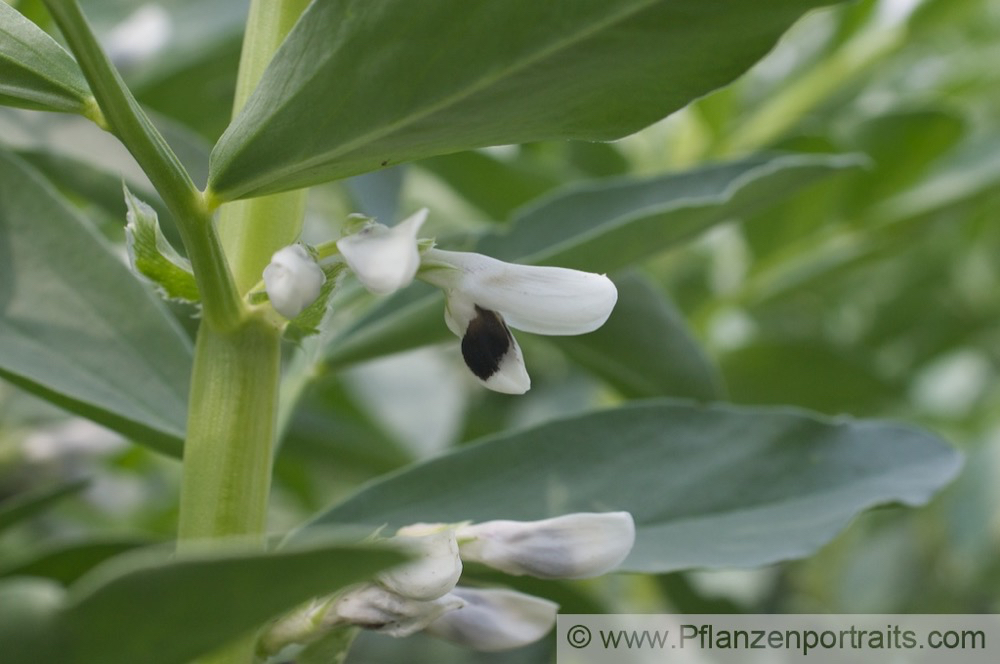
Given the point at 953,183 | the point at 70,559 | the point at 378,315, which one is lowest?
the point at 70,559

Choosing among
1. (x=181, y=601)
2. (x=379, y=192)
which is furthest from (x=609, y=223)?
(x=181, y=601)

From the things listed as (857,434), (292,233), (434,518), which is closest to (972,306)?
(857,434)

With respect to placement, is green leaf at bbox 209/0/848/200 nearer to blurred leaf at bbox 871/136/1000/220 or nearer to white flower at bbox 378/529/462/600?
white flower at bbox 378/529/462/600

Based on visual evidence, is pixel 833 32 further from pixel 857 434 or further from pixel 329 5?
pixel 329 5

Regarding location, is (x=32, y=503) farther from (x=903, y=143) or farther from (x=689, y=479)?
(x=903, y=143)

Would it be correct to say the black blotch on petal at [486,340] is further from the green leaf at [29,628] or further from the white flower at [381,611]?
the green leaf at [29,628]

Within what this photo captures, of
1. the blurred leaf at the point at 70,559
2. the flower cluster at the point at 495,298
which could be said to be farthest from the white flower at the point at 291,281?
the blurred leaf at the point at 70,559
